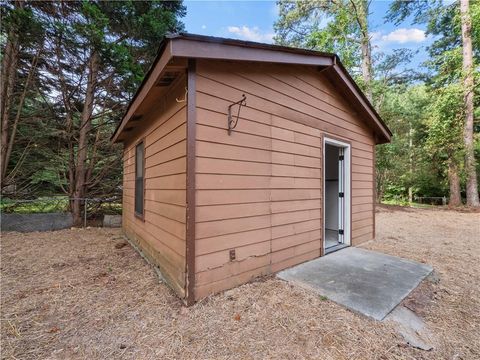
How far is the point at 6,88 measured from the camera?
6457 mm

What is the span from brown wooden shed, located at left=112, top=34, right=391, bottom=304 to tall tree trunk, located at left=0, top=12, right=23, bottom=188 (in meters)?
4.51

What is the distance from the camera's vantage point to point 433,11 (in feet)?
39.9

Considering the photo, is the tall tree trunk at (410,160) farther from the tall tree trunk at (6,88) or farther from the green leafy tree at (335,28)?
the tall tree trunk at (6,88)

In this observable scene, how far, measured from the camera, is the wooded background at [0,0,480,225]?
20.7ft

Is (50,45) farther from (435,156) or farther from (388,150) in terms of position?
(435,156)

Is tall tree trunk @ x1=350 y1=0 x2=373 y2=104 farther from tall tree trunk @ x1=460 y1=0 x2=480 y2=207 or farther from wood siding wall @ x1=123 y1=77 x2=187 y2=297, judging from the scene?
wood siding wall @ x1=123 y1=77 x2=187 y2=297

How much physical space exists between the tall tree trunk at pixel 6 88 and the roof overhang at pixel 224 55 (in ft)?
15.3

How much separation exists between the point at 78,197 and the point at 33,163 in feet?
6.33

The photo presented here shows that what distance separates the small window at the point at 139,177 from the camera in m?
→ 4.65

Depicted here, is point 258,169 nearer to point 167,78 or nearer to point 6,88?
point 167,78

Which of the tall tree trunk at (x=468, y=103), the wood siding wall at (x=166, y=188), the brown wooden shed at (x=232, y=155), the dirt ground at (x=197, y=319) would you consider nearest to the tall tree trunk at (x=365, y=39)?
the tall tree trunk at (x=468, y=103)

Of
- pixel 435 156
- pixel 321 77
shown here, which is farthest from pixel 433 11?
pixel 321 77

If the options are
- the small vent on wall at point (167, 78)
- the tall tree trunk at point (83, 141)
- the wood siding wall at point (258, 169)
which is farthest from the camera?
the tall tree trunk at point (83, 141)

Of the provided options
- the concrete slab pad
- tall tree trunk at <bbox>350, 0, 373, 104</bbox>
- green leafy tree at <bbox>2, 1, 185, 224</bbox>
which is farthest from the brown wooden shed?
tall tree trunk at <bbox>350, 0, 373, 104</bbox>
